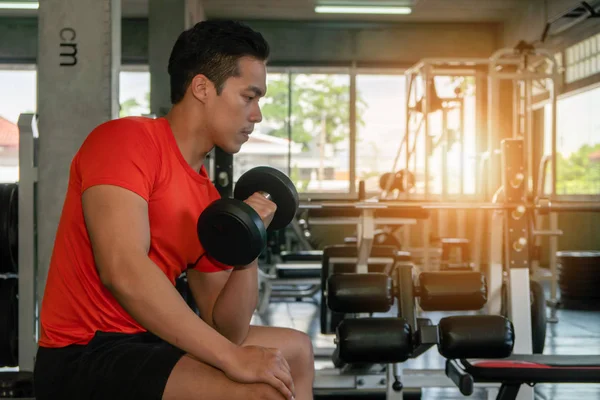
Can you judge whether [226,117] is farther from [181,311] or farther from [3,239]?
[3,239]

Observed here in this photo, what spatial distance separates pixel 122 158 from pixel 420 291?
1444mm

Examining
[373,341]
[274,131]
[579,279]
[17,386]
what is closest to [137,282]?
[373,341]

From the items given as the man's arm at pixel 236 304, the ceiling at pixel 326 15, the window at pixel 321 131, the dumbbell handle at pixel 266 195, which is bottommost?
the man's arm at pixel 236 304

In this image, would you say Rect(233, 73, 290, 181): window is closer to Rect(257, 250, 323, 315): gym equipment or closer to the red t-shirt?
Rect(257, 250, 323, 315): gym equipment

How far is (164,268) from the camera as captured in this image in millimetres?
1317

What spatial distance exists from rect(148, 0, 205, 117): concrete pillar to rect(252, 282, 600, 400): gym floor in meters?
1.84

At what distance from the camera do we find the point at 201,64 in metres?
1.28

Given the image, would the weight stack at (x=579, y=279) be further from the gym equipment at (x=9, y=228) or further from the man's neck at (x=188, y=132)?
the man's neck at (x=188, y=132)

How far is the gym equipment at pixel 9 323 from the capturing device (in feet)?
7.78

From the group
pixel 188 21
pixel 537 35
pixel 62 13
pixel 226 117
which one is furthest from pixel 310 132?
pixel 226 117

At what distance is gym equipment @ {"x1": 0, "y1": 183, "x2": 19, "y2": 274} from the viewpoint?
2395mm

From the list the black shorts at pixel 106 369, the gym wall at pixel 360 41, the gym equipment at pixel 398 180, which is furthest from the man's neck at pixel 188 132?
the gym wall at pixel 360 41

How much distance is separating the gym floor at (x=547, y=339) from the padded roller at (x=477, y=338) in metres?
0.88

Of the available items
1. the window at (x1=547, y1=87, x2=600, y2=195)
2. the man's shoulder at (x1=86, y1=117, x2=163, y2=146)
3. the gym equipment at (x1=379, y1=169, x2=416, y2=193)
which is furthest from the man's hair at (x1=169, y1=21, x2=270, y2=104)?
the window at (x1=547, y1=87, x2=600, y2=195)
